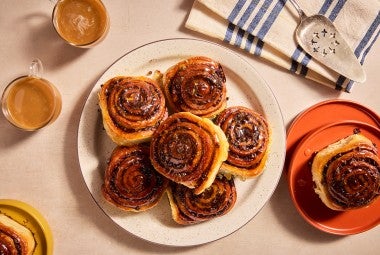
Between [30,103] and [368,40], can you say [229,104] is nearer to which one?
[368,40]

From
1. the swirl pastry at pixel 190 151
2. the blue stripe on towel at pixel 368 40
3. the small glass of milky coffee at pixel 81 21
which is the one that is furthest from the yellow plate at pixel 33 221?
the blue stripe on towel at pixel 368 40

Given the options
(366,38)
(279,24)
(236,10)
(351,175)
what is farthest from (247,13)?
(351,175)

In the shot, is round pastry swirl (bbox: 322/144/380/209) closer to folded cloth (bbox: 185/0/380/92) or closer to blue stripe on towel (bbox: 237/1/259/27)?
folded cloth (bbox: 185/0/380/92)

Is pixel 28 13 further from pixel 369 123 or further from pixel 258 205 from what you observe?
pixel 369 123

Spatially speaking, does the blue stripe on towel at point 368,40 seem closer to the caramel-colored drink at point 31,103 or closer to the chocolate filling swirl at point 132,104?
the chocolate filling swirl at point 132,104

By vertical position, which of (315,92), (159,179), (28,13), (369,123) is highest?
(28,13)

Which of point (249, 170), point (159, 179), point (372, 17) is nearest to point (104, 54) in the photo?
point (159, 179)
